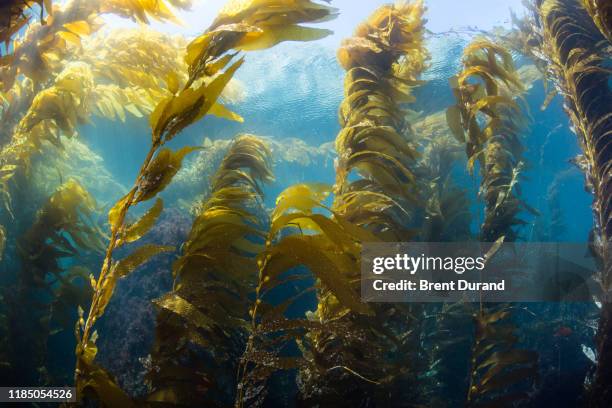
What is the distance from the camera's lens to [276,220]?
1.53m

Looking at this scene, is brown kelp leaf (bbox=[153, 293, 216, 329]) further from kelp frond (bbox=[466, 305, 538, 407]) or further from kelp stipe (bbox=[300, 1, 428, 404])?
kelp frond (bbox=[466, 305, 538, 407])

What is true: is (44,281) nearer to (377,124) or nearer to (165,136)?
(165,136)

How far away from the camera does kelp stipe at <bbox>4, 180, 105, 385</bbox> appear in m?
3.59

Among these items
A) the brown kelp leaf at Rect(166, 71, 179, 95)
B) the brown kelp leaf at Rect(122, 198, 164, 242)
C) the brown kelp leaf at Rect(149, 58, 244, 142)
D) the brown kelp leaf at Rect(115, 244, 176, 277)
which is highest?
the brown kelp leaf at Rect(166, 71, 179, 95)

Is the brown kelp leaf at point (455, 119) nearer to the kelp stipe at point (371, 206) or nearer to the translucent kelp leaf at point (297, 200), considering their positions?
the kelp stipe at point (371, 206)

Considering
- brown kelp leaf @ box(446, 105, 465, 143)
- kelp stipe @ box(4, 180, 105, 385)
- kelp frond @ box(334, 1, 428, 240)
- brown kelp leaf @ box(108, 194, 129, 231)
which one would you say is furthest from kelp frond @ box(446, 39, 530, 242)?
kelp stipe @ box(4, 180, 105, 385)

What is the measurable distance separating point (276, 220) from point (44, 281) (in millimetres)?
3551

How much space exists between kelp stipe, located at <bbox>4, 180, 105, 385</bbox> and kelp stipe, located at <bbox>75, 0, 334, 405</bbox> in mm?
2942

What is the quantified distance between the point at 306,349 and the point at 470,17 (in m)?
9.53

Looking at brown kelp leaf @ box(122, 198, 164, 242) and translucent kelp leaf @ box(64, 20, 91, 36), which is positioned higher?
translucent kelp leaf @ box(64, 20, 91, 36)

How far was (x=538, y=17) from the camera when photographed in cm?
345

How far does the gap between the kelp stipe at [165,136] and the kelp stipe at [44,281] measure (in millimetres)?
2942

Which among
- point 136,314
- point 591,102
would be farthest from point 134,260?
point 136,314
